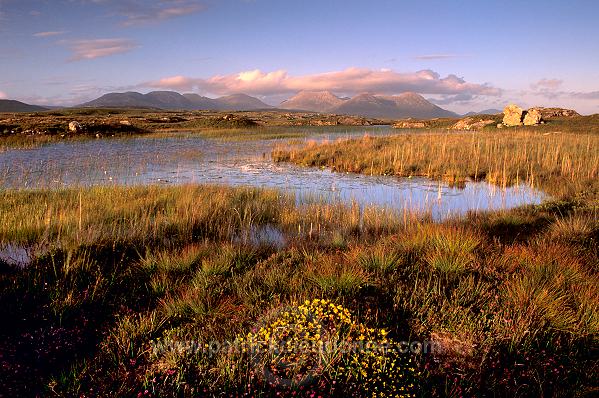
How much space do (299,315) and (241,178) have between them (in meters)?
14.1

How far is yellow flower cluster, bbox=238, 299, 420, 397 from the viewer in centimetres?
386

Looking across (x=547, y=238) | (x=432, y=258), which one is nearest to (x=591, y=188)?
(x=547, y=238)

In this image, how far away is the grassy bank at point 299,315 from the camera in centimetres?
397

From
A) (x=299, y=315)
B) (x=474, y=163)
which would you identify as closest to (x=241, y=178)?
(x=474, y=163)

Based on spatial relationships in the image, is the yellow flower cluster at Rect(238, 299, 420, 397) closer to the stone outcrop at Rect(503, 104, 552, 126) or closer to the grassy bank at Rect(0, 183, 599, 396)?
the grassy bank at Rect(0, 183, 599, 396)

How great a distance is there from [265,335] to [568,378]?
304 centimetres

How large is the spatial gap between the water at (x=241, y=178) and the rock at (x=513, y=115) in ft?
141

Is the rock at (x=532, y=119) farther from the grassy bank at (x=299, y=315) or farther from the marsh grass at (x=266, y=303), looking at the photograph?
the grassy bank at (x=299, y=315)

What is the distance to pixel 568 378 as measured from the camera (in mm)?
4086

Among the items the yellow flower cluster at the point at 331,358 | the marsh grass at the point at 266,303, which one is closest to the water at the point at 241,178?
the marsh grass at the point at 266,303

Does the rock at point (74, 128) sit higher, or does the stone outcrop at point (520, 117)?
the stone outcrop at point (520, 117)

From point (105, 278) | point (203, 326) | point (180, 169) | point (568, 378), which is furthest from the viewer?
point (180, 169)

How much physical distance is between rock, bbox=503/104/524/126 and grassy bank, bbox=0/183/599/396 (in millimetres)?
53312

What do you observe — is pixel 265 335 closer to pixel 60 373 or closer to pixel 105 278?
pixel 60 373
